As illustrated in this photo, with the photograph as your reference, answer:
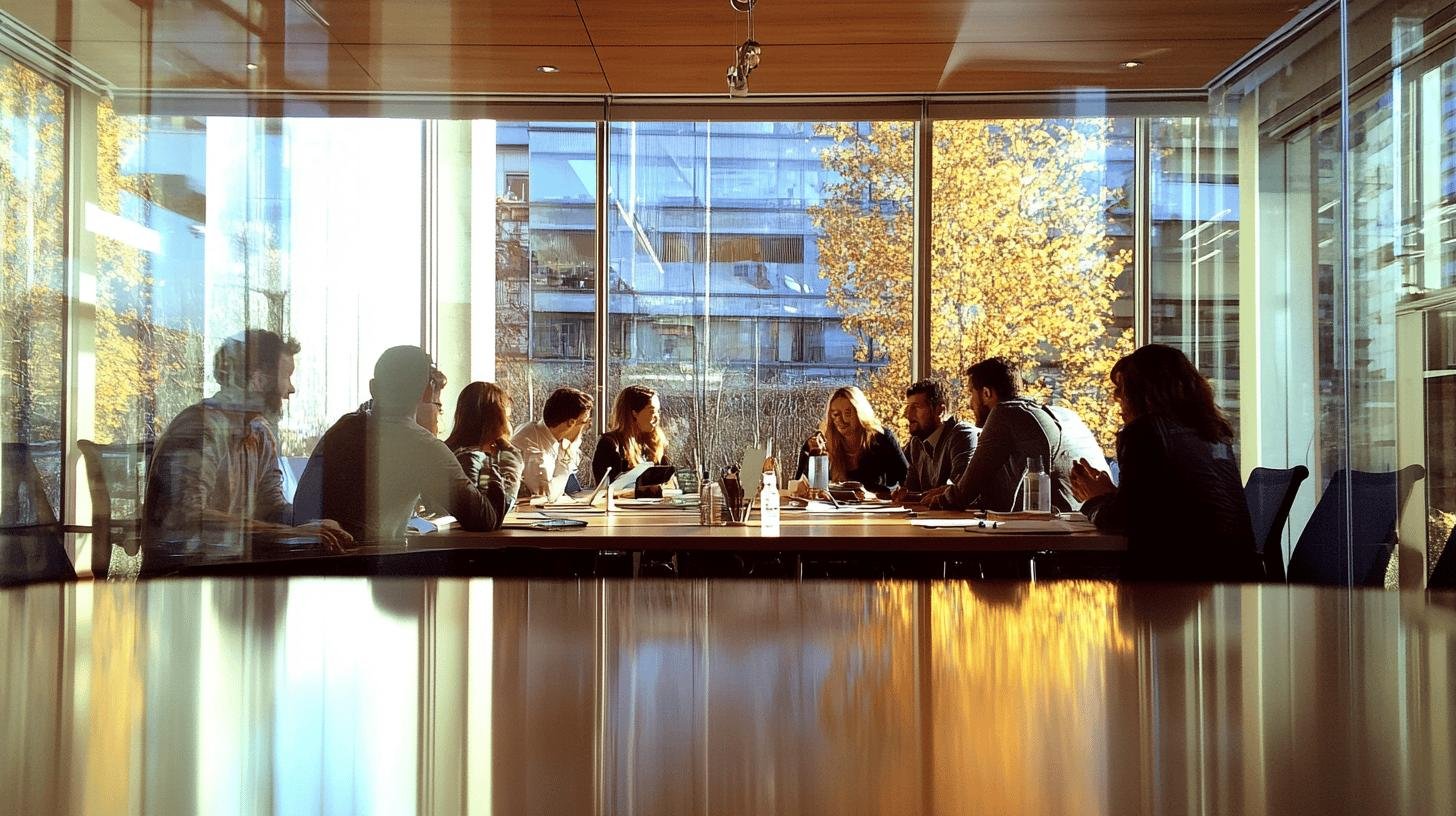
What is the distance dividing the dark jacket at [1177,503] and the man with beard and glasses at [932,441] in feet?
6.97

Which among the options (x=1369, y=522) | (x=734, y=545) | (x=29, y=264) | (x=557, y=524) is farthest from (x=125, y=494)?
(x=1369, y=522)

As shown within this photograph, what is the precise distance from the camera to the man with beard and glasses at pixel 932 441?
533cm

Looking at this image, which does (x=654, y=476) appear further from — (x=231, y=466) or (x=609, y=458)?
(x=231, y=466)

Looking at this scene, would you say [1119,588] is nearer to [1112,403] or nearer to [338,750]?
[338,750]

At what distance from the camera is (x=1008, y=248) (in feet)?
23.1

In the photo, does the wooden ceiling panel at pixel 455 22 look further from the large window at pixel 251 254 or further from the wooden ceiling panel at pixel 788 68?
the large window at pixel 251 254

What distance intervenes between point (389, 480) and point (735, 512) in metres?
1.15

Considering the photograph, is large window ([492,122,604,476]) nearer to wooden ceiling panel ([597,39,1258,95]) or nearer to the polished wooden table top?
wooden ceiling panel ([597,39,1258,95])

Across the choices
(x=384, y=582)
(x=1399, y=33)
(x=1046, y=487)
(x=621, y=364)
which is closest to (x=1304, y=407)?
(x=1399, y=33)

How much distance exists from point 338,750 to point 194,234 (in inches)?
251

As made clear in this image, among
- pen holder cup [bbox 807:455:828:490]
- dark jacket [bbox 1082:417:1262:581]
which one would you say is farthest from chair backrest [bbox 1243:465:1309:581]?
pen holder cup [bbox 807:455:828:490]

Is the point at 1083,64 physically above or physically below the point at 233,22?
below

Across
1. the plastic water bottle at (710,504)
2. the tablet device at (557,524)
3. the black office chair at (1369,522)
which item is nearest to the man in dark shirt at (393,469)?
the tablet device at (557,524)

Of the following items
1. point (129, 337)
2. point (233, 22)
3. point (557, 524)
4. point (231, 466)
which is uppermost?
point (233, 22)
